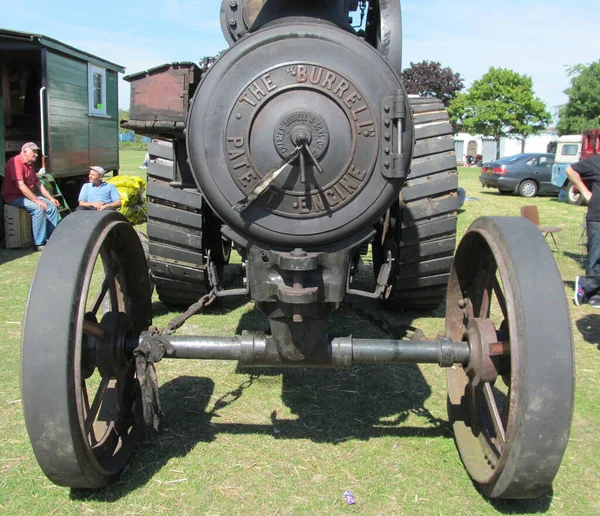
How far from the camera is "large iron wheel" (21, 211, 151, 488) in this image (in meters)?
2.38

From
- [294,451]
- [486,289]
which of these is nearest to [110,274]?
[294,451]

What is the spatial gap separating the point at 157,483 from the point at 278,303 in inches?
40.9

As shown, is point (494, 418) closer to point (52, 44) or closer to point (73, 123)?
point (52, 44)

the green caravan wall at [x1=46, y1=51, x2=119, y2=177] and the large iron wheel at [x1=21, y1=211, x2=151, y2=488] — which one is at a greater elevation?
the green caravan wall at [x1=46, y1=51, x2=119, y2=177]

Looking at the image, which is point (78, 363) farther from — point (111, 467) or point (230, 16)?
point (230, 16)

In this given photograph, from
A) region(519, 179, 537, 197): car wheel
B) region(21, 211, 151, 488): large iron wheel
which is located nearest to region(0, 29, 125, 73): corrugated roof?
region(21, 211, 151, 488): large iron wheel

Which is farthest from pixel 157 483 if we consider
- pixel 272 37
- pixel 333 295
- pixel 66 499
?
pixel 272 37

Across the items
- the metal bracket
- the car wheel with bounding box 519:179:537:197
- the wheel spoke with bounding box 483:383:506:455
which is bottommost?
the wheel spoke with bounding box 483:383:506:455

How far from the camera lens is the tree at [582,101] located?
3850 cm

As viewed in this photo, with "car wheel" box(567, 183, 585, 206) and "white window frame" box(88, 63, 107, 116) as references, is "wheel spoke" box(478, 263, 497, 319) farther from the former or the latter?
"car wheel" box(567, 183, 585, 206)

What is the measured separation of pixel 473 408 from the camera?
3.13m

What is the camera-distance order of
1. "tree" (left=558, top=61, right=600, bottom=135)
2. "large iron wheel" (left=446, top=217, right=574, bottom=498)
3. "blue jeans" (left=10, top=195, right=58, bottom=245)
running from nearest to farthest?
"large iron wheel" (left=446, top=217, right=574, bottom=498) → "blue jeans" (left=10, top=195, right=58, bottom=245) → "tree" (left=558, top=61, right=600, bottom=135)

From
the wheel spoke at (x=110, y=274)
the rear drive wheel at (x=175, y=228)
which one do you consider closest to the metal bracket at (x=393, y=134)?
the wheel spoke at (x=110, y=274)

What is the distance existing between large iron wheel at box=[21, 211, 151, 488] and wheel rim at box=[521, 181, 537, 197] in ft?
60.8
